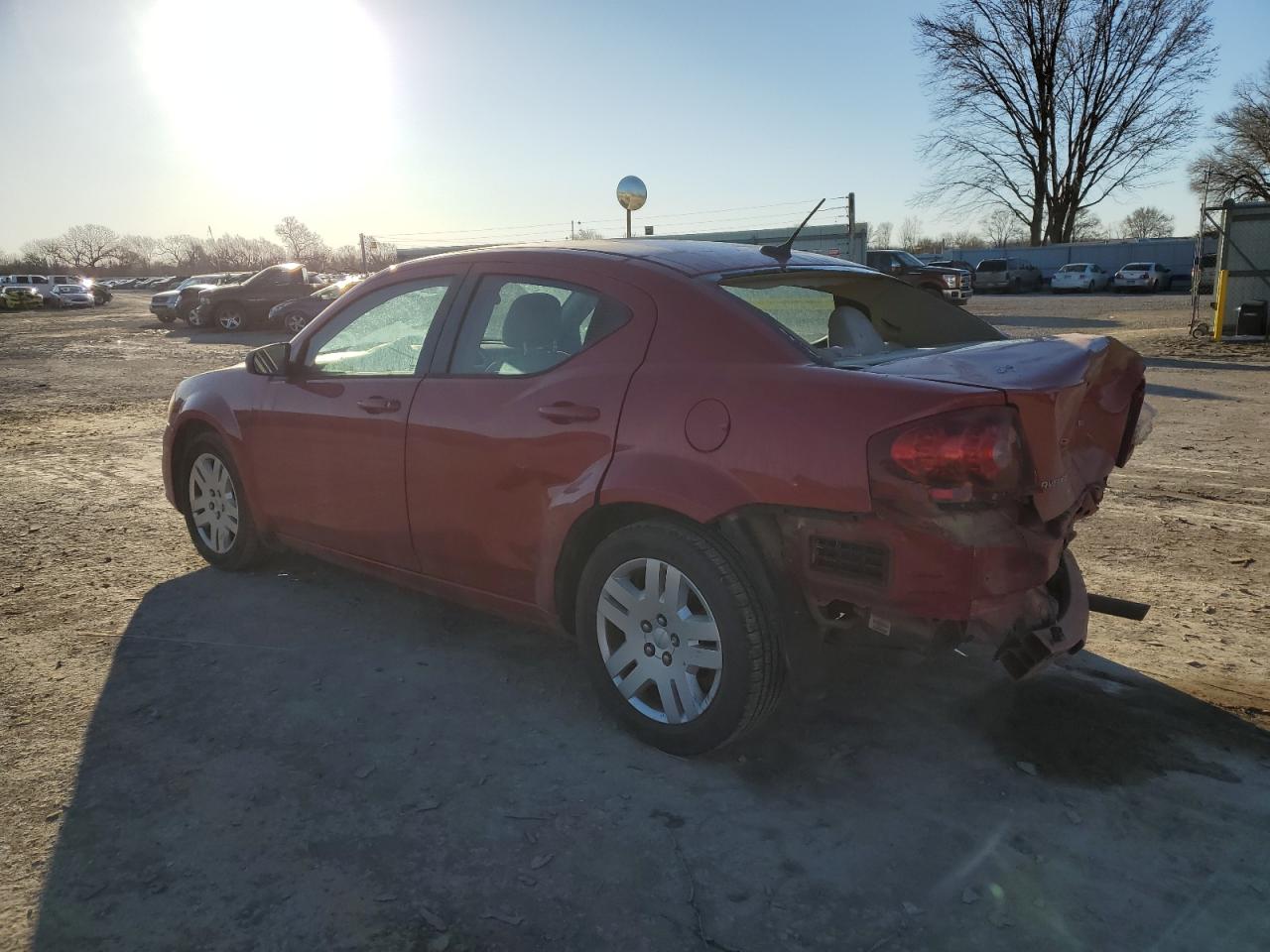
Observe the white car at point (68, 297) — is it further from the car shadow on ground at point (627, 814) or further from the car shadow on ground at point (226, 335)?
the car shadow on ground at point (627, 814)

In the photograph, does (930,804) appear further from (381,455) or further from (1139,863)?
(381,455)

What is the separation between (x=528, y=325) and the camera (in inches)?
137

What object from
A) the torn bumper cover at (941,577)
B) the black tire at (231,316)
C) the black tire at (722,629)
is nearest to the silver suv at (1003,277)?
the black tire at (231,316)

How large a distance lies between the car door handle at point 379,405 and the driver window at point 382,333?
122 mm

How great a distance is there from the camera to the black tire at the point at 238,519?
4617 millimetres

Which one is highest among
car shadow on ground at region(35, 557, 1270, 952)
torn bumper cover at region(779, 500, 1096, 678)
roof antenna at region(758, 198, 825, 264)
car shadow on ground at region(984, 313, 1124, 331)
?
roof antenna at region(758, 198, 825, 264)

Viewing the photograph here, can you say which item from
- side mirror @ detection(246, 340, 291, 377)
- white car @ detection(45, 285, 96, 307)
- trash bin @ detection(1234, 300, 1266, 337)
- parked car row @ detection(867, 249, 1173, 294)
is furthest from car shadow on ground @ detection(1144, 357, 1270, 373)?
white car @ detection(45, 285, 96, 307)

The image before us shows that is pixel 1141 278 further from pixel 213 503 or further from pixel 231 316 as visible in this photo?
→ pixel 213 503

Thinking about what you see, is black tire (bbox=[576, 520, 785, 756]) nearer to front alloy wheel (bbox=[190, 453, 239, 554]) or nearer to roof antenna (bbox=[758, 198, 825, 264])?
roof antenna (bbox=[758, 198, 825, 264])

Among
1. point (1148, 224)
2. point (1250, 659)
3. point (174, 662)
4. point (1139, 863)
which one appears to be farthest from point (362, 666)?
point (1148, 224)

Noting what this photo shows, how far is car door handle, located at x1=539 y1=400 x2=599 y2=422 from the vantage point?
122 inches

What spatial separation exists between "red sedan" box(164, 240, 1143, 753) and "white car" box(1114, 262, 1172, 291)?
137 ft

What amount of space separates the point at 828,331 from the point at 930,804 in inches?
69.9

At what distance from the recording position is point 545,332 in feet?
11.2
